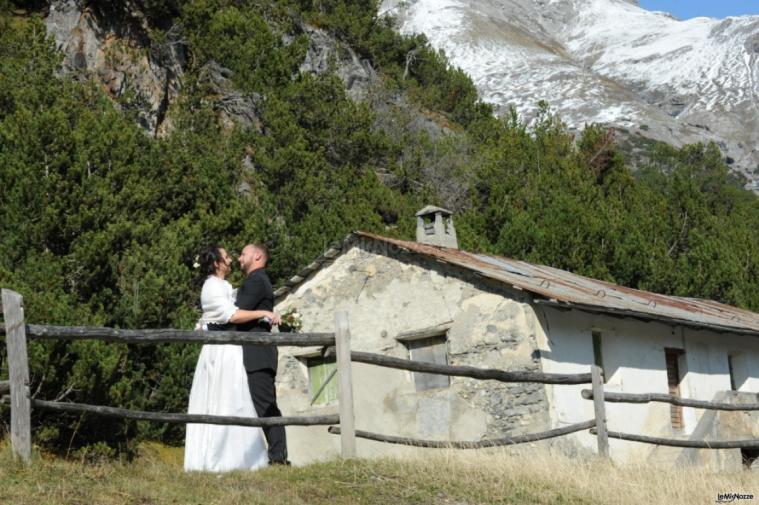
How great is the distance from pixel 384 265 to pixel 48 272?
6.12 metres

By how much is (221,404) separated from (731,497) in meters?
4.14

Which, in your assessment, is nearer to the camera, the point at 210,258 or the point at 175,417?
the point at 175,417

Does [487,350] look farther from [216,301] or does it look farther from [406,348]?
[216,301]

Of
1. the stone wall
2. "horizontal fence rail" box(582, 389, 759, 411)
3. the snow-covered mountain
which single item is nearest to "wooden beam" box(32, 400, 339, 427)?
"horizontal fence rail" box(582, 389, 759, 411)

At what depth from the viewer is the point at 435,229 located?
18.7 m

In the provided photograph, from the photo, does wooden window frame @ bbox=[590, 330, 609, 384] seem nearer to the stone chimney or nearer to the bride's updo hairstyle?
the stone chimney

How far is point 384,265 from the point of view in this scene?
16.1 meters

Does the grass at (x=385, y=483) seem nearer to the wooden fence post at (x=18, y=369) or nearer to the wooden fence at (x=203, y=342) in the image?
the wooden fence post at (x=18, y=369)

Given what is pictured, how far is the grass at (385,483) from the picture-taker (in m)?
5.77

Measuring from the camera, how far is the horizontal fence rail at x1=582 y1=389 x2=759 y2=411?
9281 millimetres

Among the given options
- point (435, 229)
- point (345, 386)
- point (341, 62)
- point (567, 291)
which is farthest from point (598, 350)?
point (341, 62)

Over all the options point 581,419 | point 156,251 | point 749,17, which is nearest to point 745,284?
point 581,419

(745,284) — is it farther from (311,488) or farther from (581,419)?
(311,488)

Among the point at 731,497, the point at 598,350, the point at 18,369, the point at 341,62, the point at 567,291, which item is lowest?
the point at 731,497
